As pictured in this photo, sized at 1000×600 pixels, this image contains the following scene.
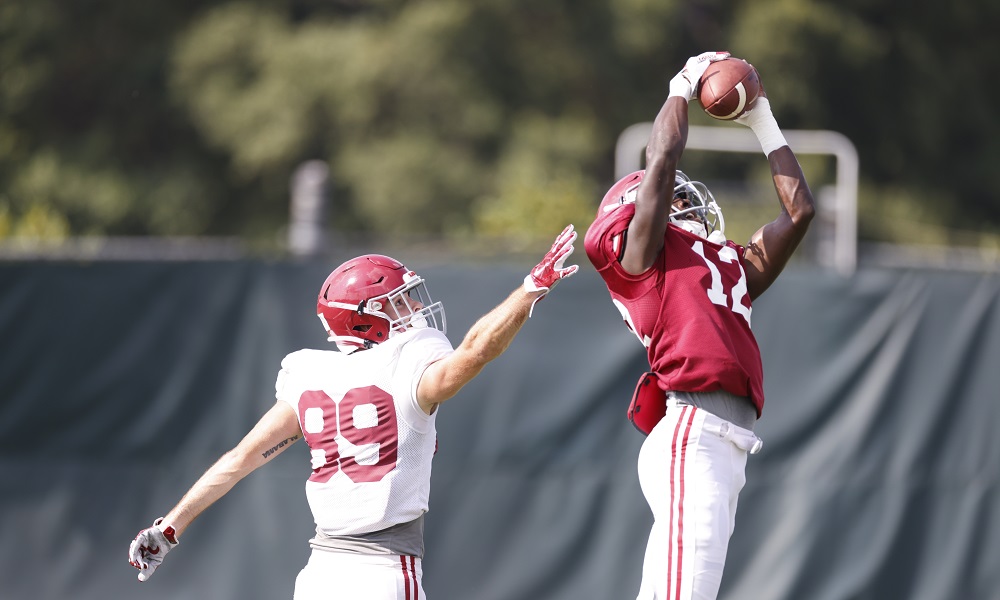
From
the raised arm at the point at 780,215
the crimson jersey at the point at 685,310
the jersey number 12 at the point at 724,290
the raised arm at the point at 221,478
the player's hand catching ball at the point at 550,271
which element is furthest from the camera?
the raised arm at the point at 780,215

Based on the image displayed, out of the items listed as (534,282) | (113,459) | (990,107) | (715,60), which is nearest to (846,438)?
(715,60)

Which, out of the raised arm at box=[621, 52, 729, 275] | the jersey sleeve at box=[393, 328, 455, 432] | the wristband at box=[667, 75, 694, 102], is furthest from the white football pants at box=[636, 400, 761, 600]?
the wristband at box=[667, 75, 694, 102]

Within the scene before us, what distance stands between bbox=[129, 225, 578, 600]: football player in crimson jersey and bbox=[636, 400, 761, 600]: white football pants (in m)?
0.69

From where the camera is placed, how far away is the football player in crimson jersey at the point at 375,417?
401 cm

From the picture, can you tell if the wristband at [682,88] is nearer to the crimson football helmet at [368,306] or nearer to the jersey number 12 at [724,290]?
the jersey number 12 at [724,290]

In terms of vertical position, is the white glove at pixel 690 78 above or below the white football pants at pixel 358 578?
above

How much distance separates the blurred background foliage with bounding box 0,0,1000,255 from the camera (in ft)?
71.6

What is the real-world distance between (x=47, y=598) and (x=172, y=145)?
19617 mm

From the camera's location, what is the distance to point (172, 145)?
985 inches

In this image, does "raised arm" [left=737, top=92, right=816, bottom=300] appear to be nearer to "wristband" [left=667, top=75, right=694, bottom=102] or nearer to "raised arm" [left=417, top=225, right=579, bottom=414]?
"wristband" [left=667, top=75, right=694, bottom=102]

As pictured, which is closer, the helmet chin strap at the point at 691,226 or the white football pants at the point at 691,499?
the white football pants at the point at 691,499

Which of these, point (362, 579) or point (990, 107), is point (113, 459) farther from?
point (990, 107)

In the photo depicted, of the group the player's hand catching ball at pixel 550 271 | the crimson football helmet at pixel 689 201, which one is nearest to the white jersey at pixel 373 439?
the player's hand catching ball at pixel 550 271

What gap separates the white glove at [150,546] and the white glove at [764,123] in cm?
254
